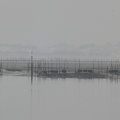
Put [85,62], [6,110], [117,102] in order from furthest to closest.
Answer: [85,62]
[117,102]
[6,110]

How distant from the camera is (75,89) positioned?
133 ft

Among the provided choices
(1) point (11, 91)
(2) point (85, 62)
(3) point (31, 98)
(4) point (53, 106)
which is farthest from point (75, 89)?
(2) point (85, 62)

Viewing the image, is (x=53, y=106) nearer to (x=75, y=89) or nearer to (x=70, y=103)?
(x=70, y=103)

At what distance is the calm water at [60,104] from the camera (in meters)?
25.3

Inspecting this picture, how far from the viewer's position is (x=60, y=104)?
30.0 m

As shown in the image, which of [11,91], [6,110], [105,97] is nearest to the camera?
[6,110]

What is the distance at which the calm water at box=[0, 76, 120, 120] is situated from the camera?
2534cm

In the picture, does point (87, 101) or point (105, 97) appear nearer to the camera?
point (87, 101)

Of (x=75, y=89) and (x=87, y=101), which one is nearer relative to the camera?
(x=87, y=101)

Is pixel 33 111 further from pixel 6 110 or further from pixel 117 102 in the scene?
pixel 117 102

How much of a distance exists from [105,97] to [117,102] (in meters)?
3.04

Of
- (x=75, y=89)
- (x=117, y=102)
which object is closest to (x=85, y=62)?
(x=75, y=89)

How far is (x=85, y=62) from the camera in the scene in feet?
486

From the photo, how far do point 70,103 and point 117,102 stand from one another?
10.5 feet
